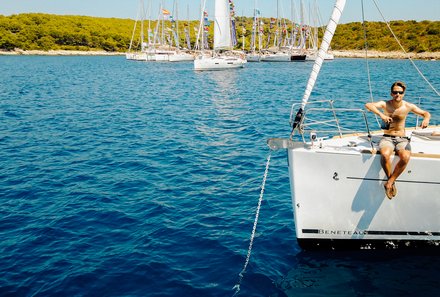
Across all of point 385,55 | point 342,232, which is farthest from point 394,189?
point 385,55

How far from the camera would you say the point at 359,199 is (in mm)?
7457

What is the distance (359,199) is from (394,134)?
4.87 feet

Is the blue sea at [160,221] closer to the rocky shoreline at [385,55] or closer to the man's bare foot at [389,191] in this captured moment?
the man's bare foot at [389,191]

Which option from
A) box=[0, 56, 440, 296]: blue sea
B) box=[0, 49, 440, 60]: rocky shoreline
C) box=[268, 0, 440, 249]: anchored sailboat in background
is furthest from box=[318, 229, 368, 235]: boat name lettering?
box=[0, 49, 440, 60]: rocky shoreline

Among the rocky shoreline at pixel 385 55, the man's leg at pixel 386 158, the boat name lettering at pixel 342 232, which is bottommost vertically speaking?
the boat name lettering at pixel 342 232

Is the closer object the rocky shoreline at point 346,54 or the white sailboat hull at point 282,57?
the white sailboat hull at point 282,57

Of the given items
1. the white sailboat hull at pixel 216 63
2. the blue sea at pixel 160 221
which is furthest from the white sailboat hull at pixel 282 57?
the blue sea at pixel 160 221

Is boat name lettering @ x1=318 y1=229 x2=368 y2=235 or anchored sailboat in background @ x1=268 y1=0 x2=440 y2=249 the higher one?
anchored sailboat in background @ x1=268 y1=0 x2=440 y2=249

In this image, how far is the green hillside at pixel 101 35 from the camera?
113m

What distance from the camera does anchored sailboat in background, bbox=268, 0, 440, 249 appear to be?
7.21m

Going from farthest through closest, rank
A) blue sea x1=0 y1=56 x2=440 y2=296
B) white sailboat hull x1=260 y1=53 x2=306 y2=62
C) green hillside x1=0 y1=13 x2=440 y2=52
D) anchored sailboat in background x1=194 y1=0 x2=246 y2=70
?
green hillside x1=0 y1=13 x2=440 y2=52
white sailboat hull x1=260 y1=53 x2=306 y2=62
anchored sailboat in background x1=194 y1=0 x2=246 y2=70
blue sea x1=0 y1=56 x2=440 y2=296

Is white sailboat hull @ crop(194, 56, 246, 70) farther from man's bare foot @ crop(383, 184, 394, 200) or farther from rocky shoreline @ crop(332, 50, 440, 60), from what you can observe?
rocky shoreline @ crop(332, 50, 440, 60)

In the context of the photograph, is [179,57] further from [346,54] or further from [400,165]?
[400,165]

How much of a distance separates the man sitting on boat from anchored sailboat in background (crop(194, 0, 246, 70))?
51280 millimetres
